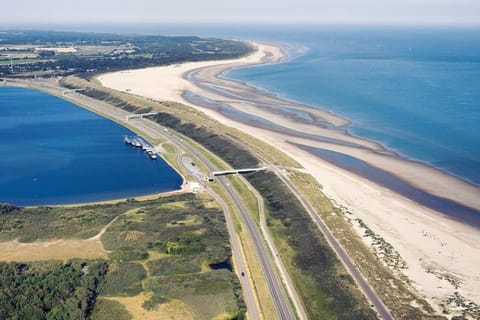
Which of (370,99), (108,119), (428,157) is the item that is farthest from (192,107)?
(428,157)

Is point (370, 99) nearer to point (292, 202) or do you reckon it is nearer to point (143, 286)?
point (292, 202)

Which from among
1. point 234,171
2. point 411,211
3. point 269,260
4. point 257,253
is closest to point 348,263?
point 269,260

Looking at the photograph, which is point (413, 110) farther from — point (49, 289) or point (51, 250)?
point (49, 289)

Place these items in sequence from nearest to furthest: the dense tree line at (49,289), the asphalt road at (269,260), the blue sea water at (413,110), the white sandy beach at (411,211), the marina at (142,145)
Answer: the dense tree line at (49,289) < the asphalt road at (269,260) < the white sandy beach at (411,211) < the blue sea water at (413,110) < the marina at (142,145)

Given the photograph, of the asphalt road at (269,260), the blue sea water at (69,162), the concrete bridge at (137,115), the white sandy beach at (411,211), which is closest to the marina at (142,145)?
the blue sea water at (69,162)

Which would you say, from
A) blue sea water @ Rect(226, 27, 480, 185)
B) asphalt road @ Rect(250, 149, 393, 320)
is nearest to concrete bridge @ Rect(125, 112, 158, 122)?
blue sea water @ Rect(226, 27, 480, 185)

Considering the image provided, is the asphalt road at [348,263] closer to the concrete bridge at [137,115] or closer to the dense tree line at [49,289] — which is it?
the dense tree line at [49,289]
